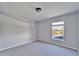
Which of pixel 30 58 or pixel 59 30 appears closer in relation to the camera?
pixel 30 58

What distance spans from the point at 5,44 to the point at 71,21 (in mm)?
2231

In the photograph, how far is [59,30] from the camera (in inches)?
61.6

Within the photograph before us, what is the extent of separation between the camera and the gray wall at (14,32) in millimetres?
1625

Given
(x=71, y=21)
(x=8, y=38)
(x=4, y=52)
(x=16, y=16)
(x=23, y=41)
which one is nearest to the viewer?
(x=16, y=16)

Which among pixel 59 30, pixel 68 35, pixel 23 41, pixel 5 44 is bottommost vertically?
pixel 5 44

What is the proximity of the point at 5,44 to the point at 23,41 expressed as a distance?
67cm

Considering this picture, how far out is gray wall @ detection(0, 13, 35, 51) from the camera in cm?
162

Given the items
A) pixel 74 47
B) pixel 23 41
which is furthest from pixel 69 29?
pixel 23 41

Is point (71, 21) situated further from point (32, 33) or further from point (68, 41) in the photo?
point (32, 33)

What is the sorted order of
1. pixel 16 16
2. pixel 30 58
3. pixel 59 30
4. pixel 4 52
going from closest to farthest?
pixel 30 58 < pixel 16 16 < pixel 59 30 < pixel 4 52

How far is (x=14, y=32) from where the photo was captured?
198 centimetres

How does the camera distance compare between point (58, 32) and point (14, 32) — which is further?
point (14, 32)

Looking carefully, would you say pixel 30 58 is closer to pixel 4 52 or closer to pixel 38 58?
pixel 38 58

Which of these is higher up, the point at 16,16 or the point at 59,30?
the point at 16,16
